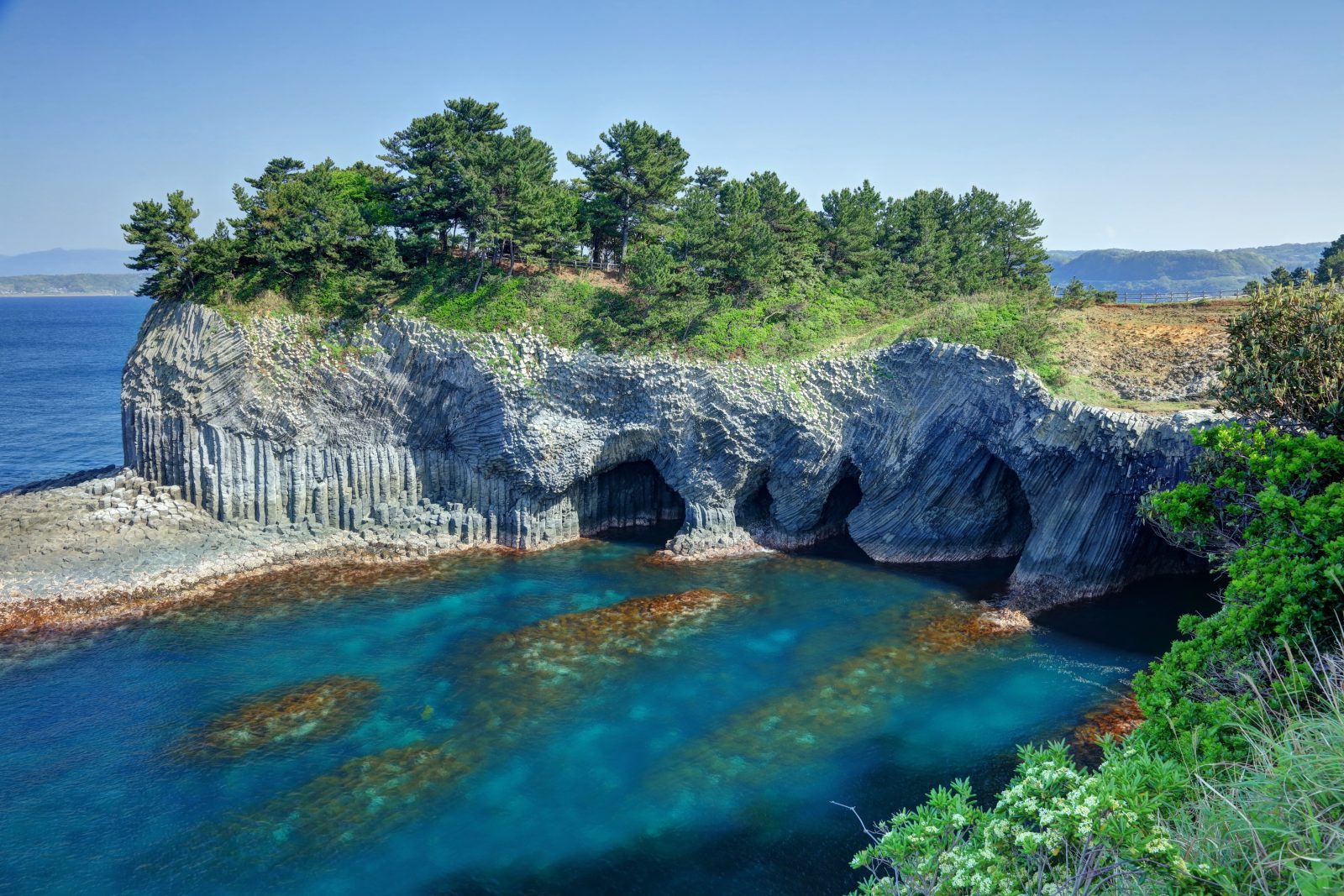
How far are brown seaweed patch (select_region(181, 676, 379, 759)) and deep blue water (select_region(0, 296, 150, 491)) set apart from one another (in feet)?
107

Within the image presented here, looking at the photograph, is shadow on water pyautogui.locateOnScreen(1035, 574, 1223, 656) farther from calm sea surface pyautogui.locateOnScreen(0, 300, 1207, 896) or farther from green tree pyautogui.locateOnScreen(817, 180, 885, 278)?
green tree pyautogui.locateOnScreen(817, 180, 885, 278)

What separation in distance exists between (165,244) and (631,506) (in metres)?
26.5

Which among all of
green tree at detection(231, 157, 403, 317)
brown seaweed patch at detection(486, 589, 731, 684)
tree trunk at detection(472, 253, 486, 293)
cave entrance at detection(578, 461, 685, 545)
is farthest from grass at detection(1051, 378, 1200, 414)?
green tree at detection(231, 157, 403, 317)

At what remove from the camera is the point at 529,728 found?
2264 centimetres

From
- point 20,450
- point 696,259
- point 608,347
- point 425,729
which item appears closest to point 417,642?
point 425,729

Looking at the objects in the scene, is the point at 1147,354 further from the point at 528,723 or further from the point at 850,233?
the point at 528,723

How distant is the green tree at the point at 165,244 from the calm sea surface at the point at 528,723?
16611 millimetres

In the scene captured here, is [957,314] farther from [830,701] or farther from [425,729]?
[425,729]

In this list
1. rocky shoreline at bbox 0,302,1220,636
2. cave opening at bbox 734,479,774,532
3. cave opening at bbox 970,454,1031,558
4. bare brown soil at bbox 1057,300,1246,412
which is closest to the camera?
bare brown soil at bbox 1057,300,1246,412

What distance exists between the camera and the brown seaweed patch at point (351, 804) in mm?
18172

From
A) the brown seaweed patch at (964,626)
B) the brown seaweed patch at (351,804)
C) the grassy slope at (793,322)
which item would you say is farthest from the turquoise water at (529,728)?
the grassy slope at (793,322)

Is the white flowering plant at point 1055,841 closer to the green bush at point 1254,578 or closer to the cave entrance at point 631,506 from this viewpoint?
the green bush at point 1254,578

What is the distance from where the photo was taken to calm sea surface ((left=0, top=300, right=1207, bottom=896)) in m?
17.8

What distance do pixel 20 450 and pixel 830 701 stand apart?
58.8m
